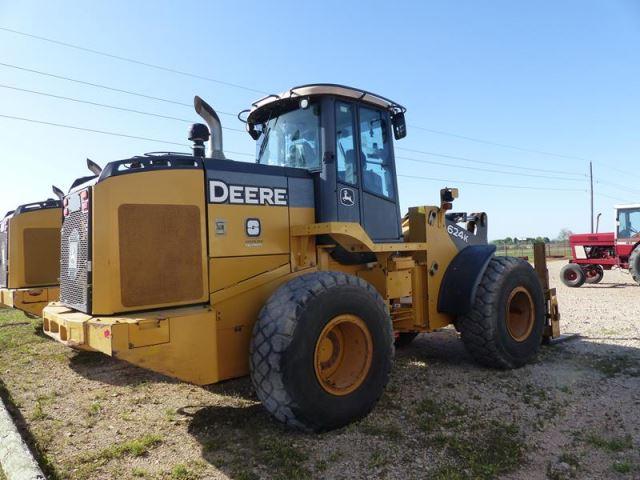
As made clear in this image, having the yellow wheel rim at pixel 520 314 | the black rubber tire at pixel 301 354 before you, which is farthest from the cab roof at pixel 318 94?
the yellow wheel rim at pixel 520 314

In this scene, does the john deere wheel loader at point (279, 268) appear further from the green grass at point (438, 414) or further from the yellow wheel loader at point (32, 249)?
the yellow wheel loader at point (32, 249)

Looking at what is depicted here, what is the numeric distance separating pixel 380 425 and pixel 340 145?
2.75 meters

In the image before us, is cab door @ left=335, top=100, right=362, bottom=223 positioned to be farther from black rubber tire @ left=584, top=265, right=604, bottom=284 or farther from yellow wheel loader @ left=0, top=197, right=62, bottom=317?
black rubber tire @ left=584, top=265, right=604, bottom=284

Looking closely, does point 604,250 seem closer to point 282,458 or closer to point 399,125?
point 399,125

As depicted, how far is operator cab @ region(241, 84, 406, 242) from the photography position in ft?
16.5

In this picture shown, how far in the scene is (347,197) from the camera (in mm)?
5137

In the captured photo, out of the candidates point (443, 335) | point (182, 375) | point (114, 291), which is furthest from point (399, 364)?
point (114, 291)

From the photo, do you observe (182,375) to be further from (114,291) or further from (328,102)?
(328,102)

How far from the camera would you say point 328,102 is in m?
5.07

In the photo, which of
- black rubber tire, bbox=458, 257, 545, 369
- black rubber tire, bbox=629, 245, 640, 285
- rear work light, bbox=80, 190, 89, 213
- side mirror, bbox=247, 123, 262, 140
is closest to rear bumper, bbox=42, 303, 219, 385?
rear work light, bbox=80, 190, 89, 213

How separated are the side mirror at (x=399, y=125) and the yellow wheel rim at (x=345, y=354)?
2571mm

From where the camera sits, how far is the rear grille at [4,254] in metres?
8.87

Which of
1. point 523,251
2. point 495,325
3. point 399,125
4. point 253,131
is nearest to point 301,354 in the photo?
point 495,325

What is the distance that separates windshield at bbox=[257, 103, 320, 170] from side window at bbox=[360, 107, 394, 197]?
1.89ft
